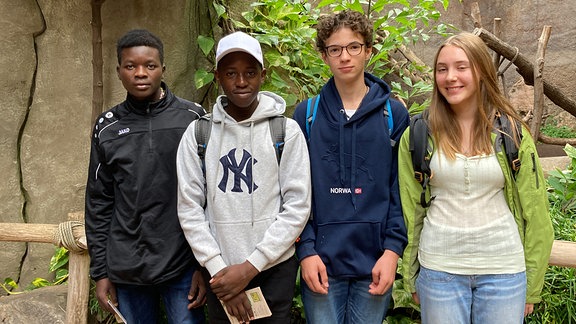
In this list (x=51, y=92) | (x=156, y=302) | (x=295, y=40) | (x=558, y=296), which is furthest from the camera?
(x=295, y=40)

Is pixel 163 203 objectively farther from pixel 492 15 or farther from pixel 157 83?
pixel 492 15

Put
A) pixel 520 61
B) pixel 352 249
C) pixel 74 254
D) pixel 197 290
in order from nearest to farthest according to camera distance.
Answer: pixel 352 249, pixel 197 290, pixel 74 254, pixel 520 61

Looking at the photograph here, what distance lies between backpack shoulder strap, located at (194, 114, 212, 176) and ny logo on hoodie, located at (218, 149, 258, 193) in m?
0.08

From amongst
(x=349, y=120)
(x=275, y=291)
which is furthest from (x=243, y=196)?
(x=349, y=120)

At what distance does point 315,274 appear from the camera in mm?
2275

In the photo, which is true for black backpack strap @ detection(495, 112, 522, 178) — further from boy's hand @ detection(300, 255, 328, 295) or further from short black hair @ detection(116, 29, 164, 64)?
short black hair @ detection(116, 29, 164, 64)

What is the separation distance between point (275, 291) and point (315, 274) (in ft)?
0.57

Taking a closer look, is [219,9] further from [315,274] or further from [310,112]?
[315,274]

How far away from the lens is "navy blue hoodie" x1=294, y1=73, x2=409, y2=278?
2.30 metres

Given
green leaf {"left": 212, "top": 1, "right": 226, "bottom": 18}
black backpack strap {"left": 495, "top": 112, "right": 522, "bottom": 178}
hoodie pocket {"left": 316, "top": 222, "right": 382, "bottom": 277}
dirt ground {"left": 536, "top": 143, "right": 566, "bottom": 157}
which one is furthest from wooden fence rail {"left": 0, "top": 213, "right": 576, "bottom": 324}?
dirt ground {"left": 536, "top": 143, "right": 566, "bottom": 157}

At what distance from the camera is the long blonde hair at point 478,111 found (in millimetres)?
2215

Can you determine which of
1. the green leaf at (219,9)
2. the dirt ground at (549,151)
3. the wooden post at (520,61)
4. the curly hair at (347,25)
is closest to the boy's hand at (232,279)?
the curly hair at (347,25)

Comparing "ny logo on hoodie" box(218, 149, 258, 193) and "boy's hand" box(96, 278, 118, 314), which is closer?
"ny logo on hoodie" box(218, 149, 258, 193)

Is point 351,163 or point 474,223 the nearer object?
point 474,223
